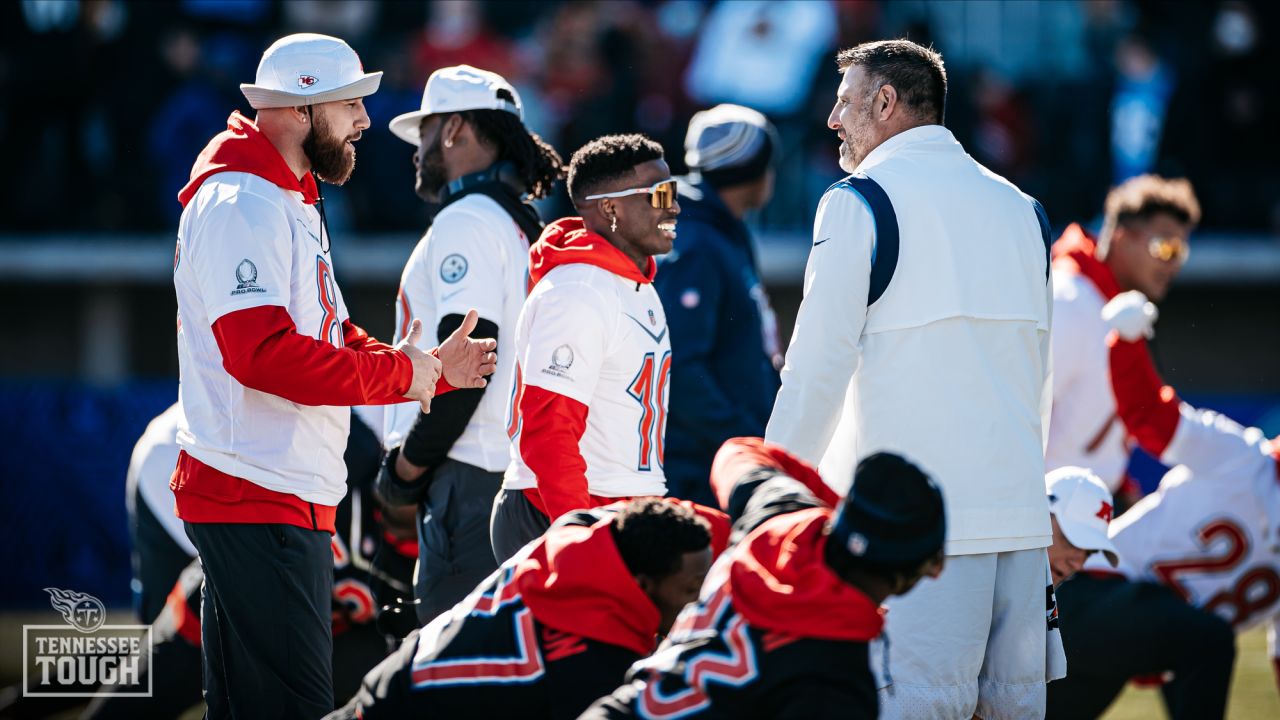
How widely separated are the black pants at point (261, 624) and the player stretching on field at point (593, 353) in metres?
0.61

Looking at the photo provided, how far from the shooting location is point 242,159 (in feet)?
13.4

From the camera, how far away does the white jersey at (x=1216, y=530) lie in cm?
596

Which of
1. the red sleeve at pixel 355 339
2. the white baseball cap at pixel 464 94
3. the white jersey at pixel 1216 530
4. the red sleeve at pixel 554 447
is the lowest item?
the white jersey at pixel 1216 530

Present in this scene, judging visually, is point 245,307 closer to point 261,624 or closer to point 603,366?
point 261,624

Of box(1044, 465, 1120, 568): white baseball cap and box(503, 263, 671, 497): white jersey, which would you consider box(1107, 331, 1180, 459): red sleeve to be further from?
box(503, 263, 671, 497): white jersey

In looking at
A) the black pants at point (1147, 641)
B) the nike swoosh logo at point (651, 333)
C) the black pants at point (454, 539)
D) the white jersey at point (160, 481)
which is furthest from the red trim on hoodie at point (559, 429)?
the black pants at point (1147, 641)

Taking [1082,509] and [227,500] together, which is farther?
[1082,509]

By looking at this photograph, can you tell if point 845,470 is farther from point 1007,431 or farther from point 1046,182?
point 1046,182

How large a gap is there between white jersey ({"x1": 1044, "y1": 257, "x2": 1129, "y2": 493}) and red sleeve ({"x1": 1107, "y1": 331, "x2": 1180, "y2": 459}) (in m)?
0.36

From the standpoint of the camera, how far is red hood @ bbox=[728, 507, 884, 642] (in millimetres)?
2797

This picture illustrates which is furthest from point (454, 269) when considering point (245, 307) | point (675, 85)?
point (675, 85)

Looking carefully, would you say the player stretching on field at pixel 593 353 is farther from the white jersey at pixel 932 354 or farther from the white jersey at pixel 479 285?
the white jersey at pixel 932 354

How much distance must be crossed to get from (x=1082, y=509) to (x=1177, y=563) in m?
1.35

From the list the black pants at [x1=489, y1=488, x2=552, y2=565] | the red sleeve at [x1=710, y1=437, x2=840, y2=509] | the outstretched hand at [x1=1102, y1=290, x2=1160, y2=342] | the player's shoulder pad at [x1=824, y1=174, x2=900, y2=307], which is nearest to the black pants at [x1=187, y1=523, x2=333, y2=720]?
the black pants at [x1=489, y1=488, x2=552, y2=565]
